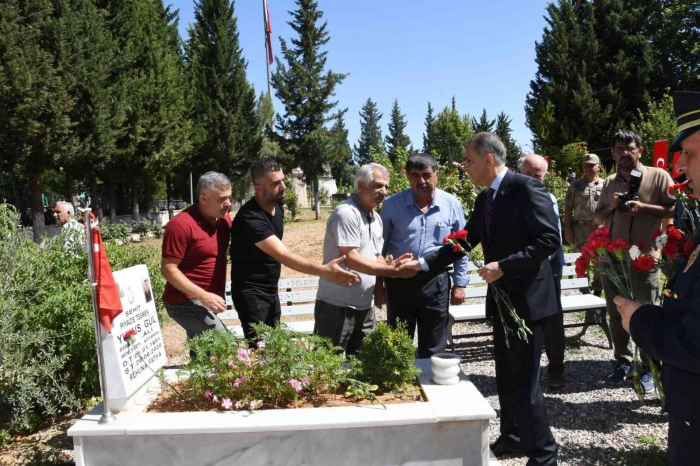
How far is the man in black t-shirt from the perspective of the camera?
3510 millimetres

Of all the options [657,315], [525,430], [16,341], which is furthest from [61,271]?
[657,315]

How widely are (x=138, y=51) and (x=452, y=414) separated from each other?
1074 inches

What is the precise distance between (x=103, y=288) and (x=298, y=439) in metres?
1.25

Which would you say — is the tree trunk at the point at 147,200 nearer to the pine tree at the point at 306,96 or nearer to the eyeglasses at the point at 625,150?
the pine tree at the point at 306,96

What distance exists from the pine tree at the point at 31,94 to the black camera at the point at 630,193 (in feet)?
59.4

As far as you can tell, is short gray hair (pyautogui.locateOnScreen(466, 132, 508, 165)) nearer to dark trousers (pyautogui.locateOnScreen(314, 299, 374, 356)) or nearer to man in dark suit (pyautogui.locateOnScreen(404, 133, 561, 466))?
man in dark suit (pyautogui.locateOnScreen(404, 133, 561, 466))

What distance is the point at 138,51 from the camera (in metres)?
25.5

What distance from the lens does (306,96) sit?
37219mm

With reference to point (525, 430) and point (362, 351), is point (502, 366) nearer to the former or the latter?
point (525, 430)

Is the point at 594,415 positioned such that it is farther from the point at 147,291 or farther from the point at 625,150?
the point at 147,291

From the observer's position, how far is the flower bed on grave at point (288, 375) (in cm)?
275

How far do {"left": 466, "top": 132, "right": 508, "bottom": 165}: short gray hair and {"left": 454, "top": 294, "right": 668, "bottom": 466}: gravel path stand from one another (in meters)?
1.97

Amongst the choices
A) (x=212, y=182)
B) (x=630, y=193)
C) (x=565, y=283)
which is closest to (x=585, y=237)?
(x=565, y=283)

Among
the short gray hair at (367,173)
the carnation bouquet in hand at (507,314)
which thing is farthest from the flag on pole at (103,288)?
the carnation bouquet in hand at (507,314)
